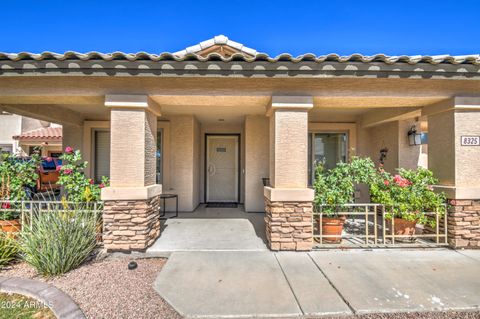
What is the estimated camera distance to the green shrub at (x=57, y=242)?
3.65 metres

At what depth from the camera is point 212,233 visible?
18.2ft

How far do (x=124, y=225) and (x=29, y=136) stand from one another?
52.7ft

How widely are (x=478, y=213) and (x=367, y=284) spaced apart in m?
3.01

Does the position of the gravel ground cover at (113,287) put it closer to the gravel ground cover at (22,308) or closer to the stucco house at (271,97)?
the gravel ground cover at (22,308)

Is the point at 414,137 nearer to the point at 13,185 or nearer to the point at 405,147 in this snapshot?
the point at 405,147

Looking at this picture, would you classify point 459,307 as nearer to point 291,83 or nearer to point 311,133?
point 291,83

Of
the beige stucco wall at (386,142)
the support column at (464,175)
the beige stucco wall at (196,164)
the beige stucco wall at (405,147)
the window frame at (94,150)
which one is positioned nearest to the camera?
the support column at (464,175)

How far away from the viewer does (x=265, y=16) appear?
26.0ft

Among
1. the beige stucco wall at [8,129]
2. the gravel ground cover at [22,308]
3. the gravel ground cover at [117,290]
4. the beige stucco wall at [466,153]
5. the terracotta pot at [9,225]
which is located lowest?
the gravel ground cover at [22,308]

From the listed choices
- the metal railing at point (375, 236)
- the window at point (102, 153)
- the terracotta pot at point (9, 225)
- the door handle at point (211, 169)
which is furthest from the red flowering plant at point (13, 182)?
the metal railing at point (375, 236)

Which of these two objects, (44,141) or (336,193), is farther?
(44,141)

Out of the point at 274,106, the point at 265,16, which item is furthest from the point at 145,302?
the point at 265,16

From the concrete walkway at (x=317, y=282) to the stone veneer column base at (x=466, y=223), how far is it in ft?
0.71

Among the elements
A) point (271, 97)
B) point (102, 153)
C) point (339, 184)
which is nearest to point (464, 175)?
point (339, 184)
